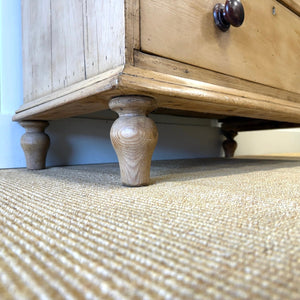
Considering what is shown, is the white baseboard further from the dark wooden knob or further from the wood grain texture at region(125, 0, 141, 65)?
the dark wooden knob

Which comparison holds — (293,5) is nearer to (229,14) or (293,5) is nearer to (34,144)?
(229,14)

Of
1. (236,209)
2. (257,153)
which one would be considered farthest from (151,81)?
(257,153)

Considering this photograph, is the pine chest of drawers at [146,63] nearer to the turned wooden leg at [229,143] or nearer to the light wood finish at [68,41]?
the light wood finish at [68,41]

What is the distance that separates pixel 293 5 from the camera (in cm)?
85

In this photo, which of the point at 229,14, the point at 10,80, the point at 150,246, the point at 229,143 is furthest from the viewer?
the point at 229,143

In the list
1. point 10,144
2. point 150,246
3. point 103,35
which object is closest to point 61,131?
point 10,144

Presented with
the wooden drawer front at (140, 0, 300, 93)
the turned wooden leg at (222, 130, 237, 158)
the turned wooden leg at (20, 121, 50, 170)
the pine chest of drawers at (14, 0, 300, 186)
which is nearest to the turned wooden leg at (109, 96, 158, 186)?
the pine chest of drawers at (14, 0, 300, 186)

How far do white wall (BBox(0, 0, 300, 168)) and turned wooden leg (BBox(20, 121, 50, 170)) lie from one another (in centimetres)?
11

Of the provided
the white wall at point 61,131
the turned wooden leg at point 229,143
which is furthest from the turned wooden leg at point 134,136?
the turned wooden leg at point 229,143

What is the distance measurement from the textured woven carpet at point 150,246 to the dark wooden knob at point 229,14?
0.40m

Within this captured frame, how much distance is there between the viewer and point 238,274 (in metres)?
0.18

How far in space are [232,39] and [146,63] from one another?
30 centimetres

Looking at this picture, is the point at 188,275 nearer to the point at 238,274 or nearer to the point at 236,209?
the point at 238,274

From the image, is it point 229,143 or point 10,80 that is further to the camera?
point 229,143
